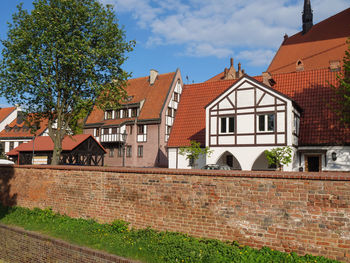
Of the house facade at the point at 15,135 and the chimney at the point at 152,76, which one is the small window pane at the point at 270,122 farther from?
the house facade at the point at 15,135

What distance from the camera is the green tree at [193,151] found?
82.4 ft

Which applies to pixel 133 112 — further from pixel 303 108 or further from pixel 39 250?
pixel 39 250

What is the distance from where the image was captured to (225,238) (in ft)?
30.4

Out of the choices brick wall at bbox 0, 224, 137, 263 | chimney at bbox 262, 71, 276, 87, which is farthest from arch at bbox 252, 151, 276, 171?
brick wall at bbox 0, 224, 137, 263

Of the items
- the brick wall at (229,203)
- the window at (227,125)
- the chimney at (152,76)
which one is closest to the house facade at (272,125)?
the window at (227,125)

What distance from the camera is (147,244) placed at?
31.9 ft

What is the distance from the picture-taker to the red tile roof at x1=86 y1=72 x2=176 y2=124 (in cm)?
3850

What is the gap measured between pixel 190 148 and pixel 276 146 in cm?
676

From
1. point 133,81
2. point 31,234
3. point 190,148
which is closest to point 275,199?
point 31,234

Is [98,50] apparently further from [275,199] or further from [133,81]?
[133,81]

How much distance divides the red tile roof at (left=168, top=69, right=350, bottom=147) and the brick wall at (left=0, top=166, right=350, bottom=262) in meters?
12.8

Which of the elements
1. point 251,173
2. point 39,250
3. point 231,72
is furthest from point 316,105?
point 231,72

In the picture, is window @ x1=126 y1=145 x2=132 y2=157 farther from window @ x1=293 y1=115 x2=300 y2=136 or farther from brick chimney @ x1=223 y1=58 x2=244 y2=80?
window @ x1=293 y1=115 x2=300 y2=136

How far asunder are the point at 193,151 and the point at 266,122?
6.10m
